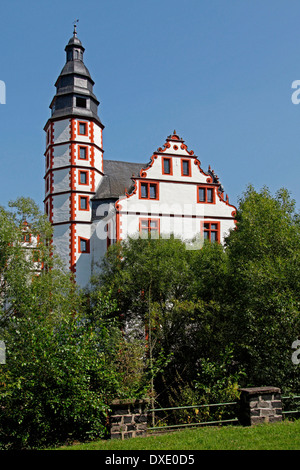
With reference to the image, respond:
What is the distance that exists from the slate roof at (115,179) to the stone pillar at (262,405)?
A: 1898 cm

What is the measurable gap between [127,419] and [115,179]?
22.2m

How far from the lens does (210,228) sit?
27.8m

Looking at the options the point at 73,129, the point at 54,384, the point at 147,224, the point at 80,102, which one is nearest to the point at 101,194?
the point at 147,224

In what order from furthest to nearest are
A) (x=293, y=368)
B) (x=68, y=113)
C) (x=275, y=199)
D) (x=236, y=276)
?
1. (x=68, y=113)
2. (x=275, y=199)
3. (x=236, y=276)
4. (x=293, y=368)

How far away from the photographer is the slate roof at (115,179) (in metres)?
28.9

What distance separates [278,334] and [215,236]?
13.1m

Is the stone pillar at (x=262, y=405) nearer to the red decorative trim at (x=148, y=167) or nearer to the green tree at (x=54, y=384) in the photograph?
the green tree at (x=54, y=384)

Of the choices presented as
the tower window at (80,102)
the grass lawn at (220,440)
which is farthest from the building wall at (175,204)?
the grass lawn at (220,440)

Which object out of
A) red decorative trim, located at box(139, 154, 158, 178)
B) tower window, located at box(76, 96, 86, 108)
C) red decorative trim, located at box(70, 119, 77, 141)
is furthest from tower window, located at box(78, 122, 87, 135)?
red decorative trim, located at box(139, 154, 158, 178)

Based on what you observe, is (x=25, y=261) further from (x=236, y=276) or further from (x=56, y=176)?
(x=236, y=276)

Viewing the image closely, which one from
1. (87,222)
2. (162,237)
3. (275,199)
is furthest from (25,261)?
(275,199)

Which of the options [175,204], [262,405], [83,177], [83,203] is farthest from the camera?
[83,177]

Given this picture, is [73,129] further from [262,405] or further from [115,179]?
[262,405]

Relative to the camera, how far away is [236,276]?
A: 19375 millimetres
